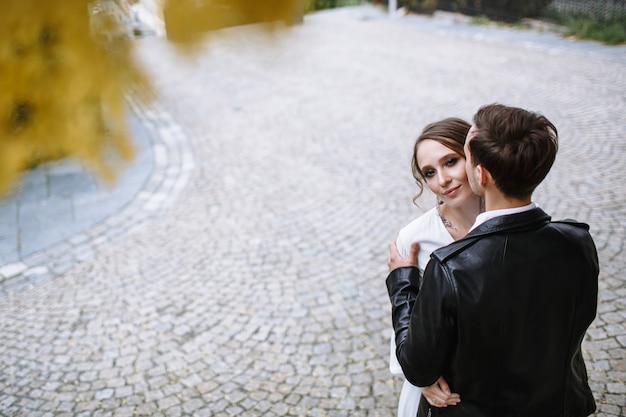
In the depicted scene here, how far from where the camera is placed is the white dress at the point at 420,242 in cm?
187

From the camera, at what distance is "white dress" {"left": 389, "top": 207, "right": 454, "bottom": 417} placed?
1.87 meters

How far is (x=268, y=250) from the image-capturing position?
4.80 meters

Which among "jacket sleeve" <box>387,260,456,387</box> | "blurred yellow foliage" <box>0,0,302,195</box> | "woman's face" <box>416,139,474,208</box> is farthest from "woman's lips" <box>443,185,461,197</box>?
"blurred yellow foliage" <box>0,0,302,195</box>

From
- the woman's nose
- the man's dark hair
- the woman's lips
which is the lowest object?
the woman's lips

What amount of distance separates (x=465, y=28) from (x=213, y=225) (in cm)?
986

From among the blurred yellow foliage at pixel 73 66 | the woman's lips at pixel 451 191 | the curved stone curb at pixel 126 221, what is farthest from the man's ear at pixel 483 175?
the curved stone curb at pixel 126 221

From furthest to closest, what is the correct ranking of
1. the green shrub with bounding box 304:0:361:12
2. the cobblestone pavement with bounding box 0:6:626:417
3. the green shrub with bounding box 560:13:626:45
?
the green shrub with bounding box 560:13:626:45, the cobblestone pavement with bounding box 0:6:626:417, the green shrub with bounding box 304:0:361:12

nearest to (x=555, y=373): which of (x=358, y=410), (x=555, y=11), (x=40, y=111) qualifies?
(x=40, y=111)

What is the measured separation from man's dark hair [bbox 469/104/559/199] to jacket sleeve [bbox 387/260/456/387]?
0.91 ft

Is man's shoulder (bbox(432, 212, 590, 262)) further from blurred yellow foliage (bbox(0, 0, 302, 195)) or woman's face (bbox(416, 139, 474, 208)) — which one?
blurred yellow foliage (bbox(0, 0, 302, 195))

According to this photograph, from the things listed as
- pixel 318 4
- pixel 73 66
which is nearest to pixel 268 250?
pixel 318 4

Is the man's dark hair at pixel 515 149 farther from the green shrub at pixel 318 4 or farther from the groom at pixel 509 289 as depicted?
the green shrub at pixel 318 4

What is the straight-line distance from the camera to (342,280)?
4.30 metres

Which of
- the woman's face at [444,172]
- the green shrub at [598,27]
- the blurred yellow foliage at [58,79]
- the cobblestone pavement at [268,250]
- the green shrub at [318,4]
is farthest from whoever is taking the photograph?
the green shrub at [598,27]
